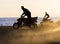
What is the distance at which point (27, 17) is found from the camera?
2075cm

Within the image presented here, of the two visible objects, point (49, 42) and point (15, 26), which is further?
point (15, 26)

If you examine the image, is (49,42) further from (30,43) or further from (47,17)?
(47,17)

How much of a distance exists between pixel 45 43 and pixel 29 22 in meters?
8.88

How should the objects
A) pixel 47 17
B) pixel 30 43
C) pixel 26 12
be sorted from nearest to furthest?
1. pixel 30 43
2. pixel 26 12
3. pixel 47 17

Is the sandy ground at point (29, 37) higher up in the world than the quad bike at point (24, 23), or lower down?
lower down

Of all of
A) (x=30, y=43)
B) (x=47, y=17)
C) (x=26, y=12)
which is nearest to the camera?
(x=30, y=43)

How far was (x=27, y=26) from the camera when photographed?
2089cm

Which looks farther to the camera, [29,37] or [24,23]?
[24,23]

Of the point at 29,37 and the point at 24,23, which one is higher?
the point at 24,23

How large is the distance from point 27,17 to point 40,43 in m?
9.13

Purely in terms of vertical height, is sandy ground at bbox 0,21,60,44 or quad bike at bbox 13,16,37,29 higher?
quad bike at bbox 13,16,37,29

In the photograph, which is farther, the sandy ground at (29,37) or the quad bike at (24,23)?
the quad bike at (24,23)

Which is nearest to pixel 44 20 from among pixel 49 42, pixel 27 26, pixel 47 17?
pixel 47 17

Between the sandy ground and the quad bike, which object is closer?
the sandy ground
